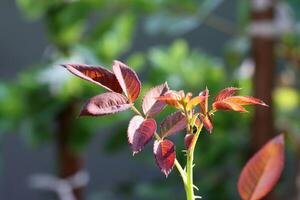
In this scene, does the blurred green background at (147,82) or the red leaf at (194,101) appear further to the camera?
Result: the blurred green background at (147,82)

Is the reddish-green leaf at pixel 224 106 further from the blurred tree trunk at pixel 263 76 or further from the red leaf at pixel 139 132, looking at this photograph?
the blurred tree trunk at pixel 263 76

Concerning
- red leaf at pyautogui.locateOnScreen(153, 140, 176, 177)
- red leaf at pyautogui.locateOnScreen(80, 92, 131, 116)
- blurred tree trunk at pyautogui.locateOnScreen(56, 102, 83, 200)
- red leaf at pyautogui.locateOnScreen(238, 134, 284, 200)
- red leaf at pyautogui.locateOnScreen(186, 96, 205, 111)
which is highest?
red leaf at pyautogui.locateOnScreen(80, 92, 131, 116)

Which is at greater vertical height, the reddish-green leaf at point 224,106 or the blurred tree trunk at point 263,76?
the reddish-green leaf at point 224,106

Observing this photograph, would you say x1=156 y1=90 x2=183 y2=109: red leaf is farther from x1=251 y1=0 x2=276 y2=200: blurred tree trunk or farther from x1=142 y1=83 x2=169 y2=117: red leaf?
x1=251 y1=0 x2=276 y2=200: blurred tree trunk

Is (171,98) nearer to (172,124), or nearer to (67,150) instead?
(172,124)

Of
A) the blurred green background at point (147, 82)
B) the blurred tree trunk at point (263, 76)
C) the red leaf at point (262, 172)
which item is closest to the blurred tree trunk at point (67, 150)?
the blurred green background at point (147, 82)

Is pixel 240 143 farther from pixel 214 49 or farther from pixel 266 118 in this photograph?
pixel 214 49

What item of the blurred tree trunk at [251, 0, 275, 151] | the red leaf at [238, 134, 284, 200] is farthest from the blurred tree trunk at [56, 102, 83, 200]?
the red leaf at [238, 134, 284, 200]

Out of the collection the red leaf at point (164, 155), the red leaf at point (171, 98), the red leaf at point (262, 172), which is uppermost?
the red leaf at point (171, 98)
